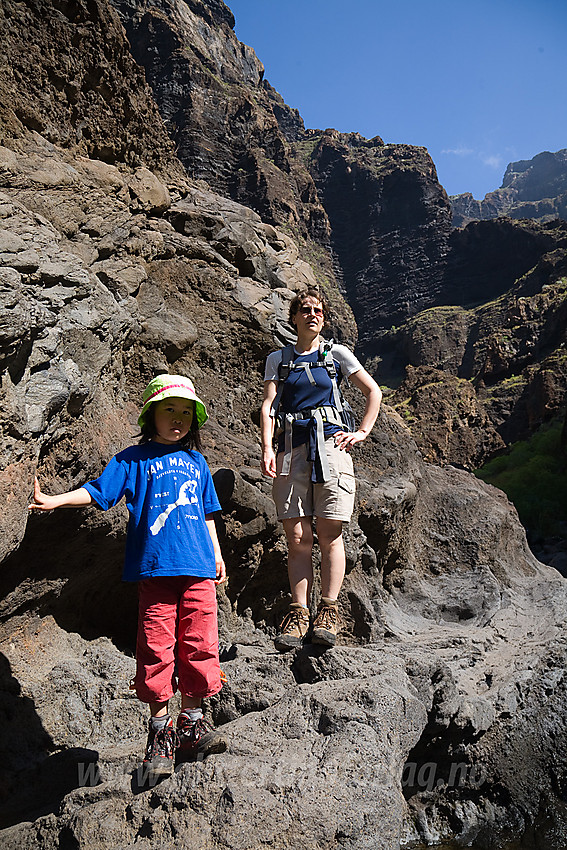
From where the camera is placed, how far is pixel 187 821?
216 cm

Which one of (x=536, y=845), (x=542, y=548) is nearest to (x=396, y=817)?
(x=536, y=845)

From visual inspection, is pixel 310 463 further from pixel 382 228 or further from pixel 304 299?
pixel 382 228

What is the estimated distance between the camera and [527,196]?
14612 cm

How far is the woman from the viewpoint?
314 cm

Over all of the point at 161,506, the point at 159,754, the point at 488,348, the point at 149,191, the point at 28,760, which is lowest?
the point at 28,760

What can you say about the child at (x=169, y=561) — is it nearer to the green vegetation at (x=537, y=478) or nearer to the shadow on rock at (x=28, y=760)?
the shadow on rock at (x=28, y=760)

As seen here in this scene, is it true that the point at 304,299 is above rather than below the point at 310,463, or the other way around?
above

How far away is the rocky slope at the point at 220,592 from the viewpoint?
7.82ft

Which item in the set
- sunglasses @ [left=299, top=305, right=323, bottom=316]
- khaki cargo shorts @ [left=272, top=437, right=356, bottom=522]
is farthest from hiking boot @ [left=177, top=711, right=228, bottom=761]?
sunglasses @ [left=299, top=305, right=323, bottom=316]

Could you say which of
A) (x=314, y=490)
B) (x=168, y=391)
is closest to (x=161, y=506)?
(x=168, y=391)

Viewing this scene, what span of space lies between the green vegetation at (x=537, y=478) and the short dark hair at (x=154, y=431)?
51.8ft

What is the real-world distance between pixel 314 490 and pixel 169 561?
1.02 meters

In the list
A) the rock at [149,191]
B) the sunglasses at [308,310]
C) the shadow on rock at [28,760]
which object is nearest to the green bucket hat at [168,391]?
the sunglasses at [308,310]

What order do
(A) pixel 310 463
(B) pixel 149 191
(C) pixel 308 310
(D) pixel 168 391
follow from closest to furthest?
(D) pixel 168 391 < (A) pixel 310 463 < (C) pixel 308 310 < (B) pixel 149 191
